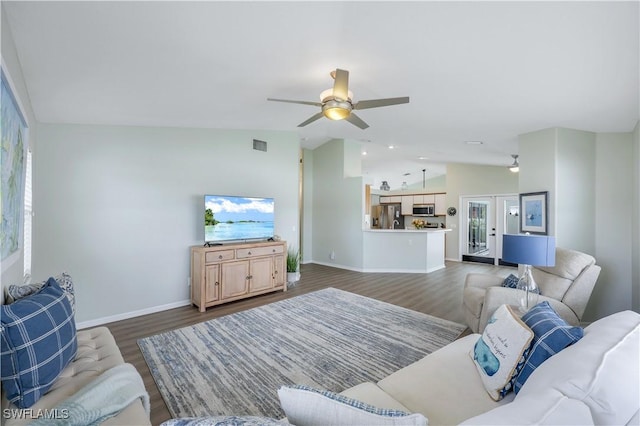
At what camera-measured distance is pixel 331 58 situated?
2506 millimetres

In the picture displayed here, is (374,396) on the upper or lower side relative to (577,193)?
lower

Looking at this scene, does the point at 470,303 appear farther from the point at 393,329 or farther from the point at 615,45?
the point at 615,45

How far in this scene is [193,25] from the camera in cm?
192

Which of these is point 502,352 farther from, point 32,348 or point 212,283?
point 212,283

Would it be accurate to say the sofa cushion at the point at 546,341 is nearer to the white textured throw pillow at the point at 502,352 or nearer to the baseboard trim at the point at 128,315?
the white textured throw pillow at the point at 502,352

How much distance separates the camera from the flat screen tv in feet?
13.2

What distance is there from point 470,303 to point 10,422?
3496mm

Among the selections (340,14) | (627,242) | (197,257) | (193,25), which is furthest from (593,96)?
(197,257)

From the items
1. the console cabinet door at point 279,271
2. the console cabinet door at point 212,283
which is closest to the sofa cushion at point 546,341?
the console cabinet door at point 212,283

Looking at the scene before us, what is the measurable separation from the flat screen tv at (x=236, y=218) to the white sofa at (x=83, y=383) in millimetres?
2161

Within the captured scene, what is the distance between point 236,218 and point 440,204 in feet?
21.9

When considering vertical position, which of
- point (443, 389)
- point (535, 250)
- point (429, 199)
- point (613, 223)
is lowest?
point (443, 389)

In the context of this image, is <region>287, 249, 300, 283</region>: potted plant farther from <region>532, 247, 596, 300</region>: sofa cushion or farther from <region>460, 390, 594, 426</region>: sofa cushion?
<region>460, 390, 594, 426</region>: sofa cushion

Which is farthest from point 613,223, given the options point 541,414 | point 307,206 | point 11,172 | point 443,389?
point 11,172
